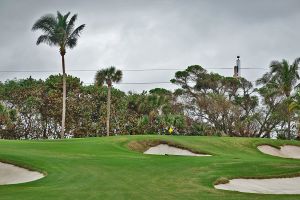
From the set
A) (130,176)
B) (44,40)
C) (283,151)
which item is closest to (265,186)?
(130,176)

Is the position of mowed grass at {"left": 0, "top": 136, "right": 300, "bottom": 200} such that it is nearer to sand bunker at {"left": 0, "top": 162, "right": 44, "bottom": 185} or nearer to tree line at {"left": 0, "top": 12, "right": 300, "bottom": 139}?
sand bunker at {"left": 0, "top": 162, "right": 44, "bottom": 185}

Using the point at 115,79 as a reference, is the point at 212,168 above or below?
below

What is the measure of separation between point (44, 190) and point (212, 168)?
392 inches

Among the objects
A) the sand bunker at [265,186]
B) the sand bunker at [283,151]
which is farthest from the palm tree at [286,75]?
the sand bunker at [265,186]

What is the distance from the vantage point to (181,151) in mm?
41781

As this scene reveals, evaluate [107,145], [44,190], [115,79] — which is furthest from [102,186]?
[115,79]

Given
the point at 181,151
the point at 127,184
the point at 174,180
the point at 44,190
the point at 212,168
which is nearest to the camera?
the point at 44,190

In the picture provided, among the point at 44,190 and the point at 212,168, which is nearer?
the point at 44,190

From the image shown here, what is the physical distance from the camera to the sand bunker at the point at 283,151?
46566mm

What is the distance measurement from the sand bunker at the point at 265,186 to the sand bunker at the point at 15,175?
9518 mm

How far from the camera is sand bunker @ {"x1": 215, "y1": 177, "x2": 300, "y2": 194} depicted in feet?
63.2

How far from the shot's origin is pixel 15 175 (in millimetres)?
24062

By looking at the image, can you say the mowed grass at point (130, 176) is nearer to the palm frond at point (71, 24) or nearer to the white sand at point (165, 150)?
the white sand at point (165, 150)

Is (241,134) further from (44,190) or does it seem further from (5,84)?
(44,190)
